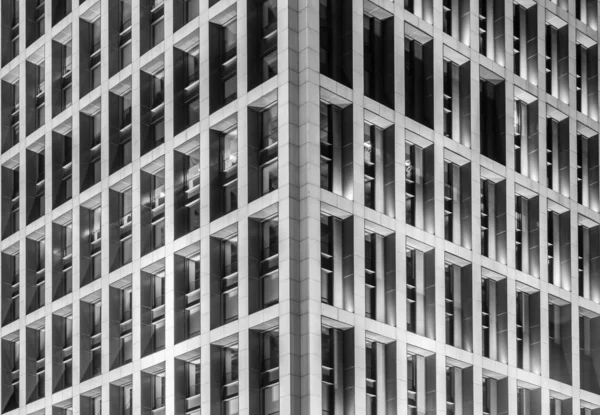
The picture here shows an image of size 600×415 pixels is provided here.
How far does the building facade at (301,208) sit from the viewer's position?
54875 mm

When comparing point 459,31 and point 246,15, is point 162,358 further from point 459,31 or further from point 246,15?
point 459,31

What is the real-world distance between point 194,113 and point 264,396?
13.4 m

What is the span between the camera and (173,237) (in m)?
59.8

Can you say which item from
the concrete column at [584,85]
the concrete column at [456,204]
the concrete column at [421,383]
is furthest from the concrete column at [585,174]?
the concrete column at [421,383]

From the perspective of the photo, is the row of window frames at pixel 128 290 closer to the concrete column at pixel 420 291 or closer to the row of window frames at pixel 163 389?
the row of window frames at pixel 163 389

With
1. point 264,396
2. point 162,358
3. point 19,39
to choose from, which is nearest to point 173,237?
point 162,358

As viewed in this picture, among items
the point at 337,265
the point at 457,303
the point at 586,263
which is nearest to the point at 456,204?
the point at 457,303

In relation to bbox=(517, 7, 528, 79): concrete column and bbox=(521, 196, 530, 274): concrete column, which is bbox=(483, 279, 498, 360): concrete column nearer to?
bbox=(521, 196, 530, 274): concrete column

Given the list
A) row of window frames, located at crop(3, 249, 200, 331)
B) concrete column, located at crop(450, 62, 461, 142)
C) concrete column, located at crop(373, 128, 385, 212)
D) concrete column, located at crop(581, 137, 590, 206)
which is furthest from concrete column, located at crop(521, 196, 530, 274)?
row of window frames, located at crop(3, 249, 200, 331)

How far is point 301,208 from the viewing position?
54.2 metres

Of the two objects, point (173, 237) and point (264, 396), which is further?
point (173, 237)

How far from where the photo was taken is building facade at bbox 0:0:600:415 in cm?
5488

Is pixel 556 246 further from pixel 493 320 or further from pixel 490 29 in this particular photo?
pixel 490 29

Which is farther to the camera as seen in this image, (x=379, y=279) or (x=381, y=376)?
(x=379, y=279)
